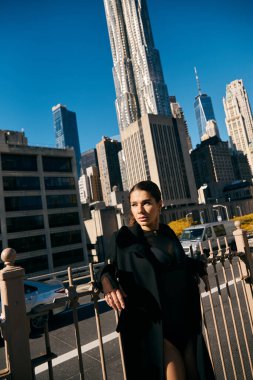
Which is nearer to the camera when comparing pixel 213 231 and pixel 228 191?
pixel 213 231

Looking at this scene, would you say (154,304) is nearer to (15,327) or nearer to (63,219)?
(15,327)

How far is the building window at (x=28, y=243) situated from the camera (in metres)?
48.0

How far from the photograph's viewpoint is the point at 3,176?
163ft

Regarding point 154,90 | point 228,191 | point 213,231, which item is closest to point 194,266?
point 213,231

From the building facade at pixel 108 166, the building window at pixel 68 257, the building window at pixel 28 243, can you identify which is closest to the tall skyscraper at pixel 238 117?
the building facade at pixel 108 166

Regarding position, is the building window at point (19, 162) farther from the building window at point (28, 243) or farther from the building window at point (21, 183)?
the building window at point (28, 243)

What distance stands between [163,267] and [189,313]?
0.43m

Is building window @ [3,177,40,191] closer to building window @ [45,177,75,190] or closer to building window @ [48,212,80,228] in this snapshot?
building window @ [45,177,75,190]

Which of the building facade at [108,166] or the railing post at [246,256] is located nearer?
the railing post at [246,256]

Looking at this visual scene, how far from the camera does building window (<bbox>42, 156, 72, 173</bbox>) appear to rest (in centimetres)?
5600

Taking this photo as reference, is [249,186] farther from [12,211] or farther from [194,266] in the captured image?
[194,266]

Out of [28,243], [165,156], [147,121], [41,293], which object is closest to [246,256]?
[41,293]

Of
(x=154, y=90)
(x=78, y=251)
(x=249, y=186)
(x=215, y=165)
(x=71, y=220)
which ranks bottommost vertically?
(x=78, y=251)

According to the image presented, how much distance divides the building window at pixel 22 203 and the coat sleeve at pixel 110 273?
51.8 m
